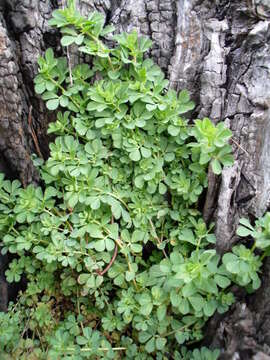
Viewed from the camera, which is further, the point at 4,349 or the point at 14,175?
the point at 14,175

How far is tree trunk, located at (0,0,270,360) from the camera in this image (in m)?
2.18

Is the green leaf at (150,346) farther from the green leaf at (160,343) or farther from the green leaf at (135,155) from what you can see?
the green leaf at (135,155)

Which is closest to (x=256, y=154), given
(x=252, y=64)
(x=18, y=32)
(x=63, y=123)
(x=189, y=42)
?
(x=252, y=64)

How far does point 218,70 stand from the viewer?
2.29 metres

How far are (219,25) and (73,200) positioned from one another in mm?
1429

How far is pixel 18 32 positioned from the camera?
2.37 metres

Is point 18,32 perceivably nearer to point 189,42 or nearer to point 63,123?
point 63,123

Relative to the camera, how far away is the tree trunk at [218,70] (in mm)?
2180

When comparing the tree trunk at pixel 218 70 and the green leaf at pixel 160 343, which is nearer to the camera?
the tree trunk at pixel 218 70

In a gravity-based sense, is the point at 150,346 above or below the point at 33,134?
below

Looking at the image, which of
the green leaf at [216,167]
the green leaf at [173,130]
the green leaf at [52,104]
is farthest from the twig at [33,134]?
→ the green leaf at [216,167]

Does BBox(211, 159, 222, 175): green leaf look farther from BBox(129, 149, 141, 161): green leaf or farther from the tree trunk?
BBox(129, 149, 141, 161): green leaf

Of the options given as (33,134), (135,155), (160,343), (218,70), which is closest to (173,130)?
(135,155)

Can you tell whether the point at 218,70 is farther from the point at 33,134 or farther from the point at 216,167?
the point at 33,134
